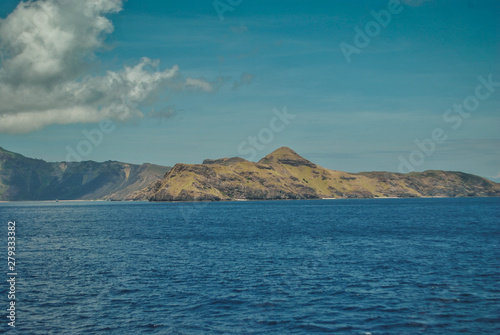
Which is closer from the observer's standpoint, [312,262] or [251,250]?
[312,262]

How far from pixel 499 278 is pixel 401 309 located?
67.6 ft

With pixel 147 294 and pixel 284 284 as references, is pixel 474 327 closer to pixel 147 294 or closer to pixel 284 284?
pixel 284 284

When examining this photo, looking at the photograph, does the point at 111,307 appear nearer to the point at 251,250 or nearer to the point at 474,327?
the point at 474,327

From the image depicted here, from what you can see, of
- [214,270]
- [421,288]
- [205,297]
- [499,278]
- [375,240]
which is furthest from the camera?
[375,240]

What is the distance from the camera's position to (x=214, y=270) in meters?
56.3

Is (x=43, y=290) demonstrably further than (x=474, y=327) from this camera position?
Yes

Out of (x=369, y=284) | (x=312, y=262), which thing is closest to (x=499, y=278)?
(x=369, y=284)

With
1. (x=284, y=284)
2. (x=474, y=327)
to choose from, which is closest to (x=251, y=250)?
(x=284, y=284)

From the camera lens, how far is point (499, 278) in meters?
49.1

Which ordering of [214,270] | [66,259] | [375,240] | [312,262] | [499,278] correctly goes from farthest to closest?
[375,240] < [66,259] < [312,262] < [214,270] < [499,278]

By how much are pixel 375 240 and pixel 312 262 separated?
33.8 m

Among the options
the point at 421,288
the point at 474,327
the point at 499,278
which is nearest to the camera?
the point at 474,327

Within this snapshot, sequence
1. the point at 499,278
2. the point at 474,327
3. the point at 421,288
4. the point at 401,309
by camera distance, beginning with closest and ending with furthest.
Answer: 1. the point at 474,327
2. the point at 401,309
3. the point at 421,288
4. the point at 499,278

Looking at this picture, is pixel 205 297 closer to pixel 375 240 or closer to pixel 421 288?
pixel 421 288
